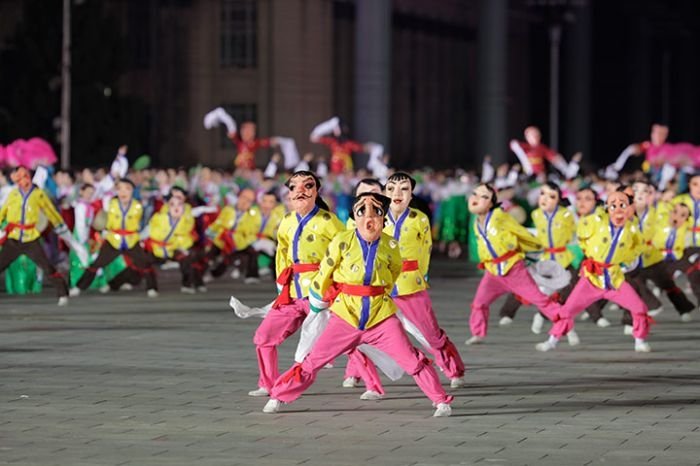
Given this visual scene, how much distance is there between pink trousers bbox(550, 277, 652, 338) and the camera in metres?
17.2

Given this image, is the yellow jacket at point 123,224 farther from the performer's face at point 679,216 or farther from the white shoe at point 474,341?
the white shoe at point 474,341

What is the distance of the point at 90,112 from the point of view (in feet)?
157

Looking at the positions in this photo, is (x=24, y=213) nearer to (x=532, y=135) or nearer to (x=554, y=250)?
(x=554, y=250)

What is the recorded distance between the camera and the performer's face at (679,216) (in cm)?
2225

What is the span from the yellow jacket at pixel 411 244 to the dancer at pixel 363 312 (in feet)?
5.59

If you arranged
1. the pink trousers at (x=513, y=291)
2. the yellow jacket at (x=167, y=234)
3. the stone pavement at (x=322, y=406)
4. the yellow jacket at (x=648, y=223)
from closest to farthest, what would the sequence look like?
the stone pavement at (x=322, y=406)
the pink trousers at (x=513, y=291)
the yellow jacket at (x=648, y=223)
the yellow jacket at (x=167, y=234)

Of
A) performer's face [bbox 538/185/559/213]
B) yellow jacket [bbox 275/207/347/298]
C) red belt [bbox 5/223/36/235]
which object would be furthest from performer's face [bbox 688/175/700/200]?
yellow jacket [bbox 275/207/347/298]

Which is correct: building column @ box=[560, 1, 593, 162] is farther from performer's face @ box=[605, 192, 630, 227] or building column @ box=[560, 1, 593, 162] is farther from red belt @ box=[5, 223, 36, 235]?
performer's face @ box=[605, 192, 630, 227]

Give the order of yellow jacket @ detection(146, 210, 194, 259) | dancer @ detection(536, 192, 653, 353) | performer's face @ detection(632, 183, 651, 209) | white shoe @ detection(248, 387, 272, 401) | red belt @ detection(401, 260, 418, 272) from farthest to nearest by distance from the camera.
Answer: yellow jacket @ detection(146, 210, 194, 259) → performer's face @ detection(632, 183, 651, 209) → dancer @ detection(536, 192, 653, 353) → red belt @ detection(401, 260, 418, 272) → white shoe @ detection(248, 387, 272, 401)

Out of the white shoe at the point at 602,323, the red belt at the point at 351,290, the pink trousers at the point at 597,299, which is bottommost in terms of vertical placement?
the white shoe at the point at 602,323

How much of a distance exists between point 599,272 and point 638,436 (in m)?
5.43

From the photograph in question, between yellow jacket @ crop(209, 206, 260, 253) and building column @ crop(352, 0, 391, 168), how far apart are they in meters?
23.6

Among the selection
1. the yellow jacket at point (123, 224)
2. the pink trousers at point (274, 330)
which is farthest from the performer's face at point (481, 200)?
the yellow jacket at point (123, 224)

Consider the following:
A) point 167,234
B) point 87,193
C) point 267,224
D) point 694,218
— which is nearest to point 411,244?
point 694,218
